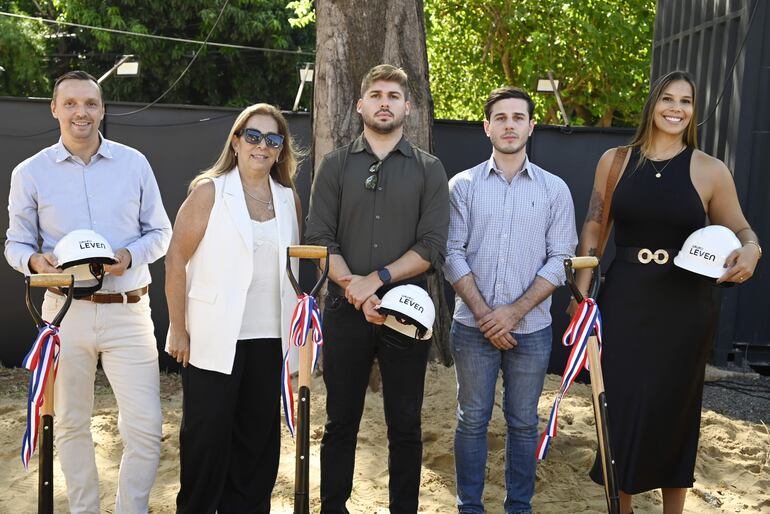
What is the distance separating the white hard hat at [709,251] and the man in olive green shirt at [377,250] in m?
1.05

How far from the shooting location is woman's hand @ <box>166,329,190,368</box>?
3.84 meters

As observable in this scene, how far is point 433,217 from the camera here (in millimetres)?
3930

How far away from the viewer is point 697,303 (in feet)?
13.2

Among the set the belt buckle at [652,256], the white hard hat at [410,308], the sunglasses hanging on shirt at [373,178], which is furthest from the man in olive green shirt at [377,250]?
the belt buckle at [652,256]

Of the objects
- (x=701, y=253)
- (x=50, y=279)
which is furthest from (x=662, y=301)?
(x=50, y=279)

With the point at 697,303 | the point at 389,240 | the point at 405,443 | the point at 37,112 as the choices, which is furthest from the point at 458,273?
the point at 37,112

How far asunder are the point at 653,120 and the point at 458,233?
1.03 metres

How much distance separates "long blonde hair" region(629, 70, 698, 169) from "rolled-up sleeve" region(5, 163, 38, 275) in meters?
2.72

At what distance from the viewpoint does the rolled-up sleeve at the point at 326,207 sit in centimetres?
394

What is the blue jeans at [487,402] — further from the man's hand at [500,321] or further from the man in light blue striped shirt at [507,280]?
the man's hand at [500,321]

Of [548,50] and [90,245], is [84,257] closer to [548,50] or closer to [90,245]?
[90,245]

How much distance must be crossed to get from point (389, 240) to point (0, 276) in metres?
5.24

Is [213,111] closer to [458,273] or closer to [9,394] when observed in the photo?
[9,394]

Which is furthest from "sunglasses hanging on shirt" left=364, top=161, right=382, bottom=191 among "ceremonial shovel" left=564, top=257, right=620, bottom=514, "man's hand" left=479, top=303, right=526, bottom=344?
"ceremonial shovel" left=564, top=257, right=620, bottom=514
